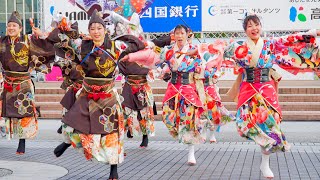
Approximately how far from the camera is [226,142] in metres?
10.9

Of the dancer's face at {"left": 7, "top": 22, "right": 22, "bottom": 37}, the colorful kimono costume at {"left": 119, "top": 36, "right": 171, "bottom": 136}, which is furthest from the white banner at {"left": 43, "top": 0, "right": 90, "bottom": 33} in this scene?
the dancer's face at {"left": 7, "top": 22, "right": 22, "bottom": 37}

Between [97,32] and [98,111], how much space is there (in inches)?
33.8

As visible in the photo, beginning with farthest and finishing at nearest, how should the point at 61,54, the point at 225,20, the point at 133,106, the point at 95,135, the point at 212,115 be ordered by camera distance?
1. the point at 225,20
2. the point at 212,115
3. the point at 133,106
4. the point at 61,54
5. the point at 95,135

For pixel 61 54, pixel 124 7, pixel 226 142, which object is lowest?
pixel 226 142

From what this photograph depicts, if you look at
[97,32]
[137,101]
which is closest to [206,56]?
[137,101]

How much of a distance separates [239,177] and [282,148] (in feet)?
1.91

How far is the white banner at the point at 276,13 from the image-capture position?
1898 centimetres

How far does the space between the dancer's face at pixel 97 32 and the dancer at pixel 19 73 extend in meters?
1.82

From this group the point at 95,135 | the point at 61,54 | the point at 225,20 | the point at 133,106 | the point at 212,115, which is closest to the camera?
the point at 95,135

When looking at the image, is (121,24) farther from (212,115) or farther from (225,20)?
(225,20)

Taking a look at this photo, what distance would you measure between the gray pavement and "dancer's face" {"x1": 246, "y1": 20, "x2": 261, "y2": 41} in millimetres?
1561

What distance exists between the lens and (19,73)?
950 cm

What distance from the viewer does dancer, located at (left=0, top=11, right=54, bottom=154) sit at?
9.23m

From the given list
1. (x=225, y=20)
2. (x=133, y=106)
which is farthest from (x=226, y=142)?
(x=225, y=20)
